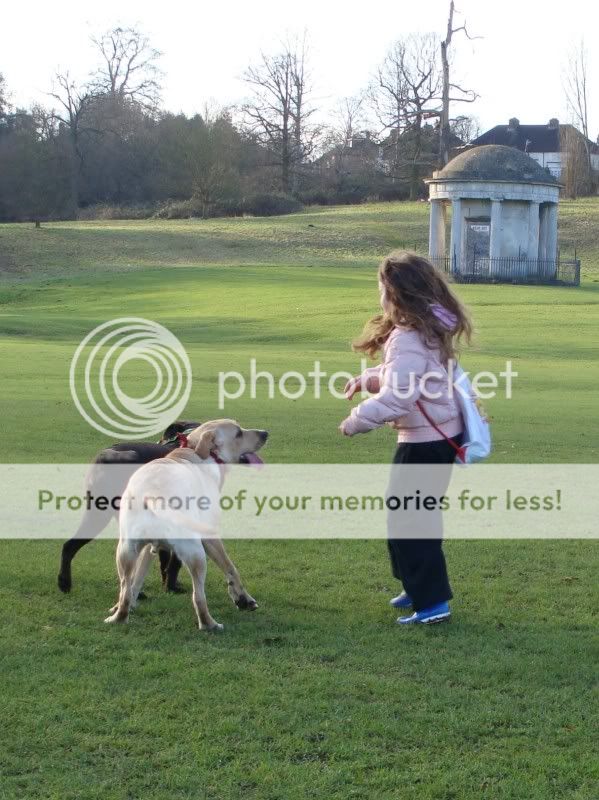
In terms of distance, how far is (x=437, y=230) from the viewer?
155ft

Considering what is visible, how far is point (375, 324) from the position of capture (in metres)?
6.38

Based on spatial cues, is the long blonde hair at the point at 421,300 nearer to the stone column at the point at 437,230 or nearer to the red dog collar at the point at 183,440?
the red dog collar at the point at 183,440

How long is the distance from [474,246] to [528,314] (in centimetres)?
1485

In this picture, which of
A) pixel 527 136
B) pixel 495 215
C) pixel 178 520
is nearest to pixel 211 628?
pixel 178 520

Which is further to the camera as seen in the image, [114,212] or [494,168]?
[114,212]

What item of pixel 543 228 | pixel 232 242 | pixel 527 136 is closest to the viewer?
pixel 543 228

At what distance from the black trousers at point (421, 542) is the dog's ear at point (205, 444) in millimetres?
1193

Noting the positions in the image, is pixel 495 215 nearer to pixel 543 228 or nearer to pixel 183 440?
pixel 543 228

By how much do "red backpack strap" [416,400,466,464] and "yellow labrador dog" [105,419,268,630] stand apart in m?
1.40

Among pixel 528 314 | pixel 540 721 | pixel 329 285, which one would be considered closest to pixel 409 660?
pixel 540 721

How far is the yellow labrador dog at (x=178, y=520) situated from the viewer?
601 cm

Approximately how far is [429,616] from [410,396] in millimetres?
1330

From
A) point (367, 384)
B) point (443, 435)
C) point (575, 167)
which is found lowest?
point (443, 435)

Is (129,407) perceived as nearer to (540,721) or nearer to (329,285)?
(540,721)
